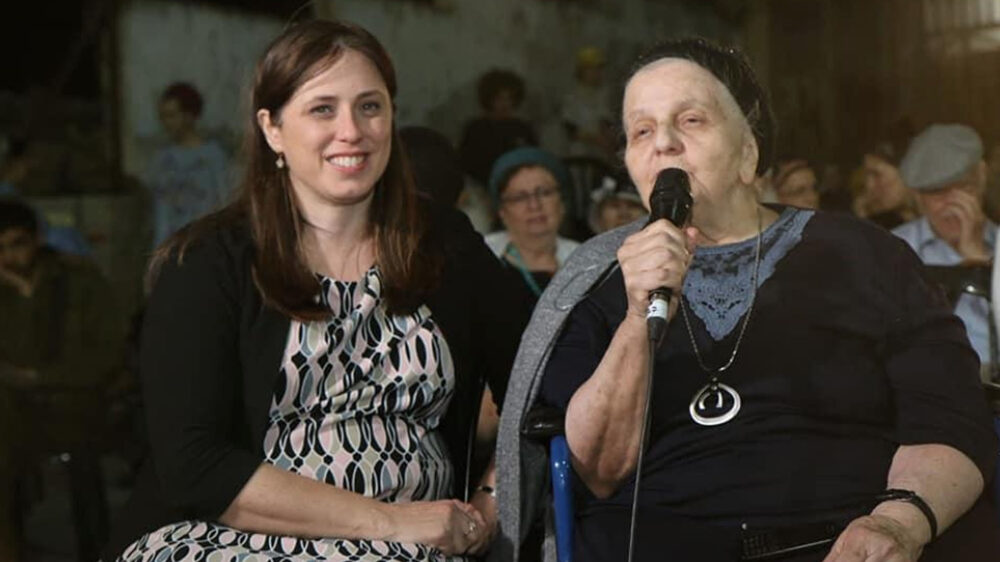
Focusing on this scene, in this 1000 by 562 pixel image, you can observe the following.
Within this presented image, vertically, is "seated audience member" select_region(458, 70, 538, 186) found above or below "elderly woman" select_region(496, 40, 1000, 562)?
above

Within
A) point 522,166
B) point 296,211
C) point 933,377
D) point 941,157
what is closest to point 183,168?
point 522,166

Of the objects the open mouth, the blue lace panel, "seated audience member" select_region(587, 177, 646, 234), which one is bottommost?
the blue lace panel

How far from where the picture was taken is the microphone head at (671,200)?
1.99 m

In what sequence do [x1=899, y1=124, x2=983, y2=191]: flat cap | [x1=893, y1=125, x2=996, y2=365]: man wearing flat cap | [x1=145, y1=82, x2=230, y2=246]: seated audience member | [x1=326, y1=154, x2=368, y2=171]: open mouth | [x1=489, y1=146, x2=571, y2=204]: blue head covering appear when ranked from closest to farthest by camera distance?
[x1=326, y1=154, x2=368, y2=171]: open mouth → [x1=893, y1=125, x2=996, y2=365]: man wearing flat cap → [x1=899, y1=124, x2=983, y2=191]: flat cap → [x1=489, y1=146, x2=571, y2=204]: blue head covering → [x1=145, y1=82, x2=230, y2=246]: seated audience member

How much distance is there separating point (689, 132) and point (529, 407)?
21.5 inches

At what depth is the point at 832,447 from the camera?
2279mm

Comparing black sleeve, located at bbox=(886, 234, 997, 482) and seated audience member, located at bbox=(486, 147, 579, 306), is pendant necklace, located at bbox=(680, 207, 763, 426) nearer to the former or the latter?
black sleeve, located at bbox=(886, 234, 997, 482)

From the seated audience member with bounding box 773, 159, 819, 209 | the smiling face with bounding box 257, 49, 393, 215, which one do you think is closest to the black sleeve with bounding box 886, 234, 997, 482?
the smiling face with bounding box 257, 49, 393, 215

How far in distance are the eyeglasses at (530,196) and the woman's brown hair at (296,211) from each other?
2110mm

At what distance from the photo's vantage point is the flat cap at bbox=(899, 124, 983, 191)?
4023mm

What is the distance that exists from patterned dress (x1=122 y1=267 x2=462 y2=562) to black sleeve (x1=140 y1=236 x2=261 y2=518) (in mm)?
70

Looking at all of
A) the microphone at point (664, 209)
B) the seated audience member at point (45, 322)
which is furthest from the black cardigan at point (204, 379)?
the seated audience member at point (45, 322)

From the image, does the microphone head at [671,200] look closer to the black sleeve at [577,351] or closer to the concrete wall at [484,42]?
the black sleeve at [577,351]

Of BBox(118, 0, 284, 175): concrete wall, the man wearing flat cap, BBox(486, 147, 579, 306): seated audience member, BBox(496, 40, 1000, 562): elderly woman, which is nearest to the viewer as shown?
BBox(496, 40, 1000, 562): elderly woman
